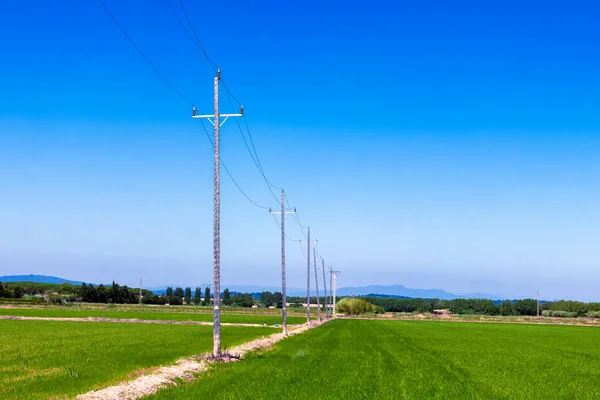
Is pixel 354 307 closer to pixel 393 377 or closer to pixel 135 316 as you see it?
pixel 135 316

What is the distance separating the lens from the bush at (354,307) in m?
163

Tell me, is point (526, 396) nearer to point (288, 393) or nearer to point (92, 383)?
point (288, 393)

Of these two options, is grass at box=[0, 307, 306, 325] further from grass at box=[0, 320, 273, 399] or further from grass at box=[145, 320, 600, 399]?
grass at box=[145, 320, 600, 399]

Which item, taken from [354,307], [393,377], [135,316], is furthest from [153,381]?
[354,307]

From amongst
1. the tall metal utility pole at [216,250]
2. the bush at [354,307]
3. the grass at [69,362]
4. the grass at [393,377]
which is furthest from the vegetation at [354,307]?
the tall metal utility pole at [216,250]

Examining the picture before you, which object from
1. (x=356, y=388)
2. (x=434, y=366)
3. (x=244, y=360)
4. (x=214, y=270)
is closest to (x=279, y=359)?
(x=244, y=360)

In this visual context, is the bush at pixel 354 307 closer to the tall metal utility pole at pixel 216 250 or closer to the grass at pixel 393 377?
the grass at pixel 393 377

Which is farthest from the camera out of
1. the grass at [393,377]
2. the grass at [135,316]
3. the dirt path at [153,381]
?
the grass at [135,316]

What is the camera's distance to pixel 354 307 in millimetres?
163250

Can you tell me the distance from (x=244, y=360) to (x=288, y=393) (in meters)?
10.8

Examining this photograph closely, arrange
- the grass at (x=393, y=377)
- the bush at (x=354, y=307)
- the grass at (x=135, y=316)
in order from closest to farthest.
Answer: the grass at (x=393, y=377) → the grass at (x=135, y=316) → the bush at (x=354, y=307)

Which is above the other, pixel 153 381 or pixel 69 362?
pixel 153 381

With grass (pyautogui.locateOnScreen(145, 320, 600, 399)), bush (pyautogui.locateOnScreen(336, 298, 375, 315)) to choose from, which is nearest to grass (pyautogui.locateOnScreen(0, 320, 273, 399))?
grass (pyautogui.locateOnScreen(145, 320, 600, 399))

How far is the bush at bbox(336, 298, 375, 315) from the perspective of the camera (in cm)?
16275
